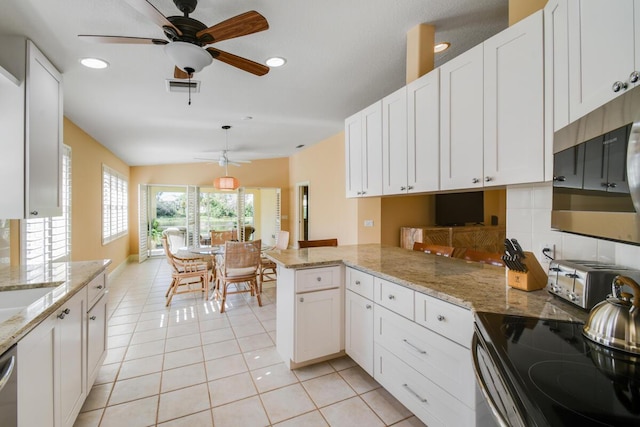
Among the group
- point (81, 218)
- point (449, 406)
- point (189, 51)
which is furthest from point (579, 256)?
point (81, 218)

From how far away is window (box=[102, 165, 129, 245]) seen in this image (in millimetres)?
4957

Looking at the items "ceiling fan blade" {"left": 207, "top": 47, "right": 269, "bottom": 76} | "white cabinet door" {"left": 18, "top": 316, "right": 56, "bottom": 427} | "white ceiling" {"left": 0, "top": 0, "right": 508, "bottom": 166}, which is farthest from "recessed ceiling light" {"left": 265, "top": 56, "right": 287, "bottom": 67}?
"white cabinet door" {"left": 18, "top": 316, "right": 56, "bottom": 427}

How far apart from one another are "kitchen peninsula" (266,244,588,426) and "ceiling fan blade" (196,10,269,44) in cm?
156

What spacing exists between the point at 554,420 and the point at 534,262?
110cm

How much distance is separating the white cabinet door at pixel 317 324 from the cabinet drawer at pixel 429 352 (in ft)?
1.45

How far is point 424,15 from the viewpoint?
77.0 inches

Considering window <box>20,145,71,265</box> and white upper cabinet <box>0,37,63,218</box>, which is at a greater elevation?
white upper cabinet <box>0,37,63,218</box>

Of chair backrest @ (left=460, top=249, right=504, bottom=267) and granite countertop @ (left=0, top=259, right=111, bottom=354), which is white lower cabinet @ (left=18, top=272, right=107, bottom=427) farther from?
chair backrest @ (left=460, top=249, right=504, bottom=267)

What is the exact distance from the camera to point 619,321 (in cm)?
92

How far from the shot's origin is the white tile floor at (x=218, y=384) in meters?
1.84

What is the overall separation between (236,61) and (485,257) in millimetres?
2521

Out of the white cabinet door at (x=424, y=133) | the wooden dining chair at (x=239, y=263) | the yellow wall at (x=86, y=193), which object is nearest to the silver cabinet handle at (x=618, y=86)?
the white cabinet door at (x=424, y=133)

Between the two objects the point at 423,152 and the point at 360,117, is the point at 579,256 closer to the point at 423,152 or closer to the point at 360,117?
the point at 423,152

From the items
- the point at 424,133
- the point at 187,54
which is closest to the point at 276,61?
the point at 187,54
